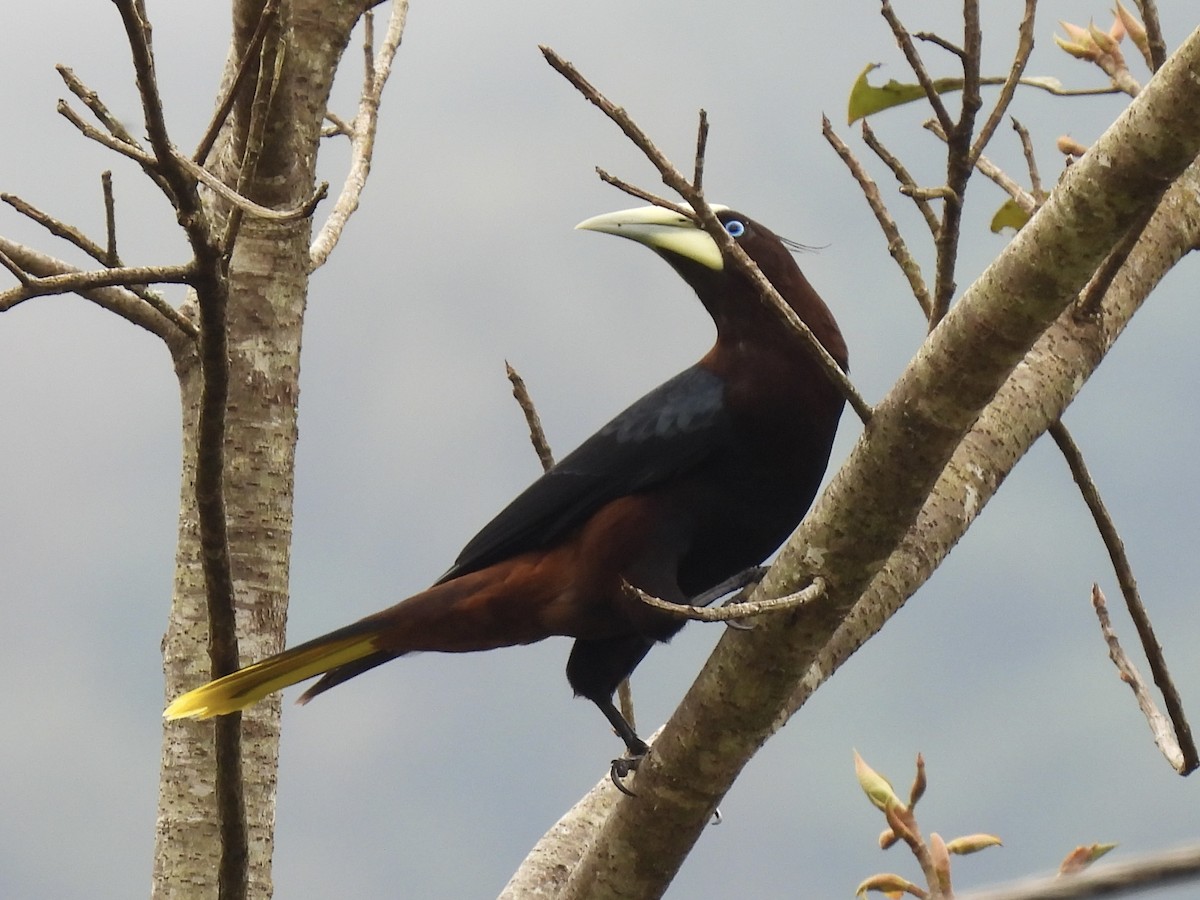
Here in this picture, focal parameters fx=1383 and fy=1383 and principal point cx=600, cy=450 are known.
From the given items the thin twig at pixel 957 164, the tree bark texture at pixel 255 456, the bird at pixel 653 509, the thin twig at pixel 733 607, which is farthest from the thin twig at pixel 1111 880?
the tree bark texture at pixel 255 456

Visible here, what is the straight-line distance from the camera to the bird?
2.68 m

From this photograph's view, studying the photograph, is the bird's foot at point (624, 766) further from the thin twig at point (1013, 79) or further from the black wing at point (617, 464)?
the thin twig at point (1013, 79)

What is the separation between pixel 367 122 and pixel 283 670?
1.75 meters

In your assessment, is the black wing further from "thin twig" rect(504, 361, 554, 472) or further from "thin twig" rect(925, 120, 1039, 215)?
"thin twig" rect(925, 120, 1039, 215)

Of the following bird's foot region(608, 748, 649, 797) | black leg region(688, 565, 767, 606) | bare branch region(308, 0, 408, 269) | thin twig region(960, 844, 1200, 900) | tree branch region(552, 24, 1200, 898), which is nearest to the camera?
thin twig region(960, 844, 1200, 900)

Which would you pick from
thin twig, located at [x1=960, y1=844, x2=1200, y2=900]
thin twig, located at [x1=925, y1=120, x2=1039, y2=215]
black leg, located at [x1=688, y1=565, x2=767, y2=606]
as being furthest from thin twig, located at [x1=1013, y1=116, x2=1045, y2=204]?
thin twig, located at [x1=960, y1=844, x2=1200, y2=900]

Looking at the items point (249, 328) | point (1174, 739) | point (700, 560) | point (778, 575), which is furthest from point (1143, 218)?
point (249, 328)

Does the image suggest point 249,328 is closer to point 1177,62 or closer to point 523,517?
point 523,517

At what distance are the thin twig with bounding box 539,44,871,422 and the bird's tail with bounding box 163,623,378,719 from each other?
126 cm

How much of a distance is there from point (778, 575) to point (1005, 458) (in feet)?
2.78

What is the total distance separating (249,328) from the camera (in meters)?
3.02

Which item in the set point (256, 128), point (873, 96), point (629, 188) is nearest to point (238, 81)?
point (256, 128)

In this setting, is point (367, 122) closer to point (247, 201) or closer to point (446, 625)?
point (446, 625)

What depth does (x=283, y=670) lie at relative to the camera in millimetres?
2738
